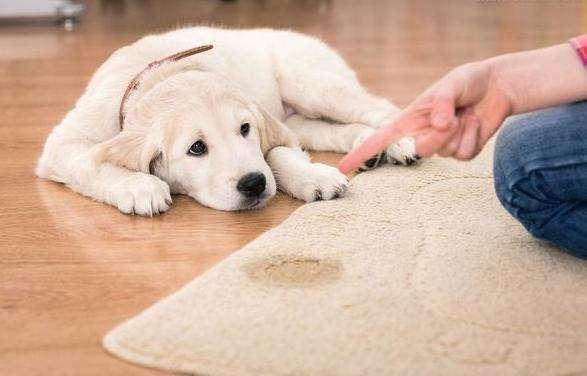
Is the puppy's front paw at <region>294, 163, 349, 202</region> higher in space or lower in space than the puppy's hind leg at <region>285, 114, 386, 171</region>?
higher

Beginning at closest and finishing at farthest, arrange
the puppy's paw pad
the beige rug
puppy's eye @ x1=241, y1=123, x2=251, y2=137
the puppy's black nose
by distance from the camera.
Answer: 1. the beige rug
2. the puppy's black nose
3. puppy's eye @ x1=241, y1=123, x2=251, y2=137
4. the puppy's paw pad

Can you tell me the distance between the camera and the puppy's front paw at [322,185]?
1.97m

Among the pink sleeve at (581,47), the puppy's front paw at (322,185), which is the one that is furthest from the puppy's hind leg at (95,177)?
the pink sleeve at (581,47)

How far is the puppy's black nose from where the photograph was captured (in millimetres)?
1917

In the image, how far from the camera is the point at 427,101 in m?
1.36

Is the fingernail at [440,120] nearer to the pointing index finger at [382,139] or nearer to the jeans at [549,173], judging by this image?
the pointing index finger at [382,139]

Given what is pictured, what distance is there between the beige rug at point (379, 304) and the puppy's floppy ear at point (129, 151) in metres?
0.36

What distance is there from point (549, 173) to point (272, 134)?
0.79 m

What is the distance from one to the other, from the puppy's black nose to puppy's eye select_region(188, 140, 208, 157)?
0.12 meters

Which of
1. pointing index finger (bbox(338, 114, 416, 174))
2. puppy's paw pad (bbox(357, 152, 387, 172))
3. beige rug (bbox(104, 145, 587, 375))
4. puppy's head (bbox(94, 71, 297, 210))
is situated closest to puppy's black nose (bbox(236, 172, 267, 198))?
puppy's head (bbox(94, 71, 297, 210))

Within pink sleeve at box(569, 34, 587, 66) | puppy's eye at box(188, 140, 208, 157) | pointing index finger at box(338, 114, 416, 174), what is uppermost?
pink sleeve at box(569, 34, 587, 66)

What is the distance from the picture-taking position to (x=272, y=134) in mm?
2133

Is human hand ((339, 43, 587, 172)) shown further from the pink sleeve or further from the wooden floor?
the wooden floor

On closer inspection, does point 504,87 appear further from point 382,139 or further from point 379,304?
point 379,304
